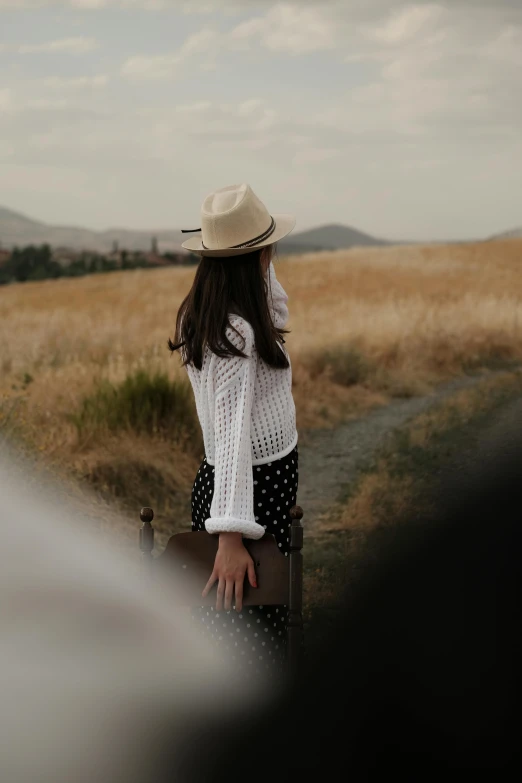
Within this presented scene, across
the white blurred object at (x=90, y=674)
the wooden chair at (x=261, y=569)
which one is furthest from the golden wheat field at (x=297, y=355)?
the white blurred object at (x=90, y=674)

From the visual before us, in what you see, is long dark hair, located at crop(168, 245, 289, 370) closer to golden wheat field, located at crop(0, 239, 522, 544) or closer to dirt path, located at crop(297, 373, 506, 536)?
golden wheat field, located at crop(0, 239, 522, 544)

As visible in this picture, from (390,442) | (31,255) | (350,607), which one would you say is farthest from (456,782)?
(31,255)

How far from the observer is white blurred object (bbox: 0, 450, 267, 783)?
176 centimetres

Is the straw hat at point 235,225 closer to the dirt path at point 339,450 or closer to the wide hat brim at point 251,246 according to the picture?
the wide hat brim at point 251,246

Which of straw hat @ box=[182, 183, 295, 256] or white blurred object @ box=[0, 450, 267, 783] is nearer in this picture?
white blurred object @ box=[0, 450, 267, 783]

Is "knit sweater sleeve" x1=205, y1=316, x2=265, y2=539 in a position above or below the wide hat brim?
below

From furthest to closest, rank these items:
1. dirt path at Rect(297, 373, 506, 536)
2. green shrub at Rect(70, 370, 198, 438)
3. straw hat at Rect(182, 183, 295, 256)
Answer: dirt path at Rect(297, 373, 506, 536) < green shrub at Rect(70, 370, 198, 438) < straw hat at Rect(182, 183, 295, 256)

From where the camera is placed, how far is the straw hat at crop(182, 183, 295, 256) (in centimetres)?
248

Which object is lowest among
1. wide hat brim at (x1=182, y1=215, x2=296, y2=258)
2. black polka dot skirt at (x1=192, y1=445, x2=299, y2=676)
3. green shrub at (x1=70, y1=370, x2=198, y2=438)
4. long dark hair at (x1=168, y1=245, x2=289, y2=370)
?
black polka dot skirt at (x1=192, y1=445, x2=299, y2=676)

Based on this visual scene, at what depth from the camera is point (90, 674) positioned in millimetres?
2025

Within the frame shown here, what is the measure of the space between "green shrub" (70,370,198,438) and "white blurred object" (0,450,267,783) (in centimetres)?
324

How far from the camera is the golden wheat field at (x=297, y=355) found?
236 inches

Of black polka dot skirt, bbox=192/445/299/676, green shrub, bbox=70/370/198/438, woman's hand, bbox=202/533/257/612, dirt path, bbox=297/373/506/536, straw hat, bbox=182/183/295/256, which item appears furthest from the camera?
dirt path, bbox=297/373/506/536

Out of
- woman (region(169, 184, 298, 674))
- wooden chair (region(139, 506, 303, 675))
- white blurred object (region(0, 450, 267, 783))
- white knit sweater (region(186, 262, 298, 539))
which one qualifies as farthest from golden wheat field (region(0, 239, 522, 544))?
white blurred object (region(0, 450, 267, 783))
